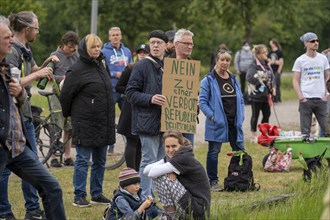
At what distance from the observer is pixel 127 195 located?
9.62 metres

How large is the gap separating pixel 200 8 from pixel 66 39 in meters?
23.7

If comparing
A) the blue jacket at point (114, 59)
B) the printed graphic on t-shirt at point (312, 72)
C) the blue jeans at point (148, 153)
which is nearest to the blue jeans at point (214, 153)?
the blue jeans at point (148, 153)

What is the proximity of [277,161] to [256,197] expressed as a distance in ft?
12.8

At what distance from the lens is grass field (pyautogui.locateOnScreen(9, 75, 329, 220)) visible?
879 centimetres

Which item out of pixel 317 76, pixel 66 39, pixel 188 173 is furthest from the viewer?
pixel 317 76

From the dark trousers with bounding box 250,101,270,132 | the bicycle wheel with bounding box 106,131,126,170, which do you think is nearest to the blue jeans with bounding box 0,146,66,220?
the bicycle wheel with bounding box 106,131,126,170

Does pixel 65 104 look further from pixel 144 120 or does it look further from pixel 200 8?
pixel 200 8

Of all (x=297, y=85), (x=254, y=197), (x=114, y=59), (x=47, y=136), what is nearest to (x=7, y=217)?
(x=254, y=197)

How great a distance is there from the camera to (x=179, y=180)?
9.52 m

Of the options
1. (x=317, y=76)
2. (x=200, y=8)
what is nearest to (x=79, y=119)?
(x=317, y=76)

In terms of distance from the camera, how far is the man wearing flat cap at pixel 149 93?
35.0 feet

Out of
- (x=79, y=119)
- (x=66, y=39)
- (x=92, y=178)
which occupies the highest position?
(x=66, y=39)

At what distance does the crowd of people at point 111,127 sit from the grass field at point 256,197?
0.33m

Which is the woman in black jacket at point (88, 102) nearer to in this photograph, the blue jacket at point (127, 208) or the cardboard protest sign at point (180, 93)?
the cardboard protest sign at point (180, 93)
